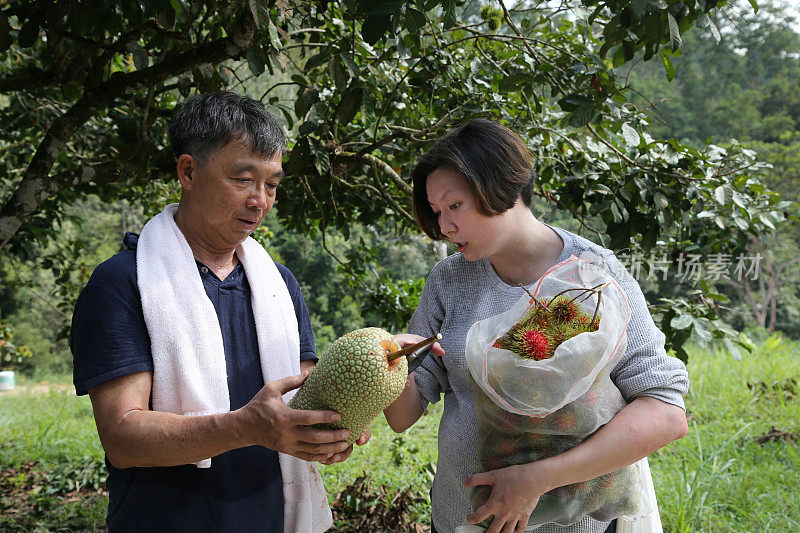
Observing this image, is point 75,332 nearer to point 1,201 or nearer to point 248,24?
point 248,24

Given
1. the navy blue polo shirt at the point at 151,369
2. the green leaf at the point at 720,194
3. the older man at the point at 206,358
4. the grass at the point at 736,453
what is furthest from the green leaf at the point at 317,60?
the grass at the point at 736,453

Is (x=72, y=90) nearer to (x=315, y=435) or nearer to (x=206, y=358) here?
(x=206, y=358)

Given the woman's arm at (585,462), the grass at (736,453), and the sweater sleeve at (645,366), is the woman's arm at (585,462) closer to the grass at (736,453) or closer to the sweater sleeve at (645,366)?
the sweater sleeve at (645,366)

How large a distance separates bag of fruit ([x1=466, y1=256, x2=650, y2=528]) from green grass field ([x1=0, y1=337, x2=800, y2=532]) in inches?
85.4

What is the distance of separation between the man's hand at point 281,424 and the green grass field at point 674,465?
2239mm

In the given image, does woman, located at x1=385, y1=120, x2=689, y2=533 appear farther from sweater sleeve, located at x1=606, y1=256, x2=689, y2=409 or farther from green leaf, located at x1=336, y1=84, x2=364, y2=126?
green leaf, located at x1=336, y1=84, x2=364, y2=126

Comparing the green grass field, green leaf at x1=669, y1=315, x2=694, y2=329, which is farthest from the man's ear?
the green grass field

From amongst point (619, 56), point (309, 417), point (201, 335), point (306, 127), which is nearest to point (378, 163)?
point (306, 127)

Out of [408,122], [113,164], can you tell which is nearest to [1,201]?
[113,164]

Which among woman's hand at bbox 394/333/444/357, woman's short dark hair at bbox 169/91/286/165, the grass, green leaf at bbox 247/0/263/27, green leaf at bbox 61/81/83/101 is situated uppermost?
green leaf at bbox 61/81/83/101

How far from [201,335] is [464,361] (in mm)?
585

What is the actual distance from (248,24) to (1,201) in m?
3.35

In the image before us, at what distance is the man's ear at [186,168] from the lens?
4.42ft

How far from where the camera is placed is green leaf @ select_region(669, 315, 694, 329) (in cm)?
212
